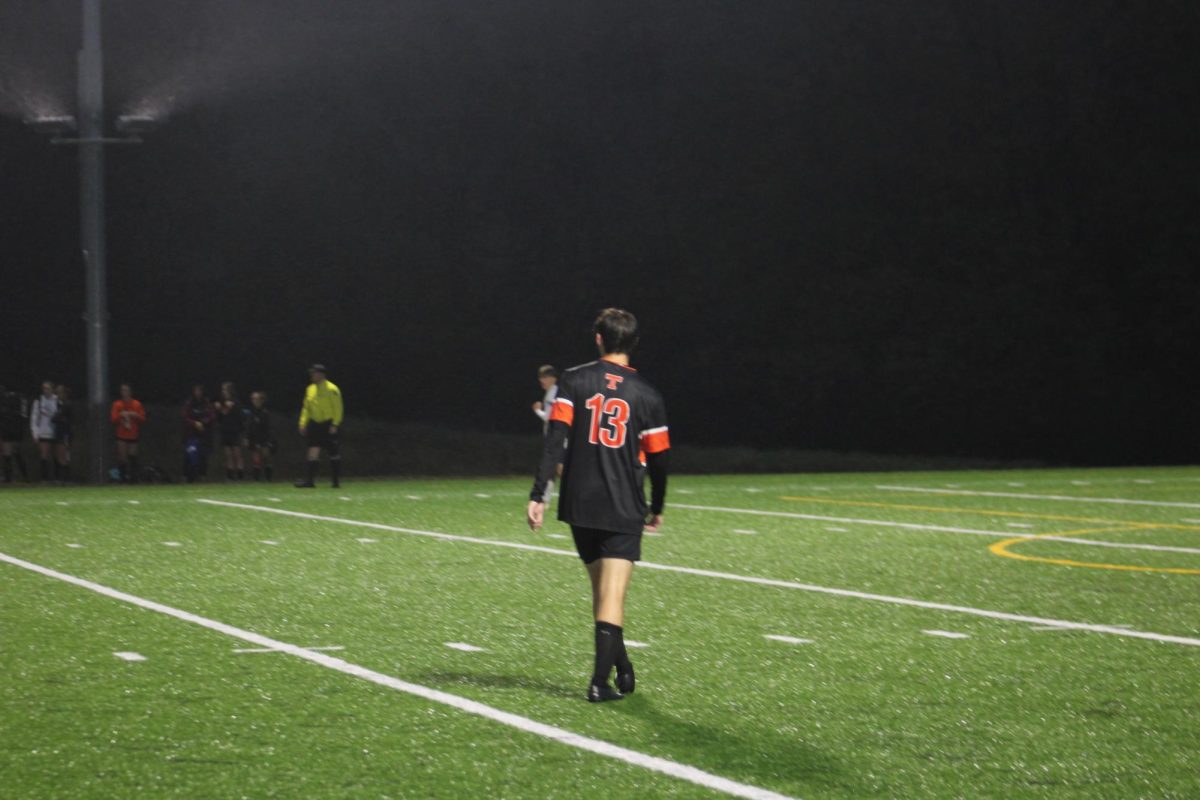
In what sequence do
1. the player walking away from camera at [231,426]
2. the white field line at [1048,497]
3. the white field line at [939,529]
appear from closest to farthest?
the white field line at [939,529], the white field line at [1048,497], the player walking away from camera at [231,426]

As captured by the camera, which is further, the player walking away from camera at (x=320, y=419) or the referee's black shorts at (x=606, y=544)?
the player walking away from camera at (x=320, y=419)

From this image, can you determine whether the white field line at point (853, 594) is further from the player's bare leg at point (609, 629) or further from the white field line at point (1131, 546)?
the player's bare leg at point (609, 629)

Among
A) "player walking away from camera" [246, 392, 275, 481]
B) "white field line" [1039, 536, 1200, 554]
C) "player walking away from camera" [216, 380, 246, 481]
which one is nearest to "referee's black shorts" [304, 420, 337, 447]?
"player walking away from camera" [246, 392, 275, 481]

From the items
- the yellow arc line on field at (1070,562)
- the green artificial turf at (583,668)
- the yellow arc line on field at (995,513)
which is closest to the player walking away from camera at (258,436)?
the yellow arc line on field at (995,513)

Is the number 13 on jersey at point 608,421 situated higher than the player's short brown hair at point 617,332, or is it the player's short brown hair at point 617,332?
the player's short brown hair at point 617,332

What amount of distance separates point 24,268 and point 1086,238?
1244 inches

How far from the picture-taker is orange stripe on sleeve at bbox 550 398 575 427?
770 cm

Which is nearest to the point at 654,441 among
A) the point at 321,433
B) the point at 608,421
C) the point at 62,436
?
the point at 608,421

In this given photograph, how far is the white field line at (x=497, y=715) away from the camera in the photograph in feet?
19.6

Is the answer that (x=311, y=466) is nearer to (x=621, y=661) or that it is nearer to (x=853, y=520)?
(x=853, y=520)

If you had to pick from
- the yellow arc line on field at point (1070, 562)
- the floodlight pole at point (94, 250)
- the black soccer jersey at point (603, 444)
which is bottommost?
the yellow arc line on field at point (1070, 562)

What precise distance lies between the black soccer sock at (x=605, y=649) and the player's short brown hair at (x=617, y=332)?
1334 mm

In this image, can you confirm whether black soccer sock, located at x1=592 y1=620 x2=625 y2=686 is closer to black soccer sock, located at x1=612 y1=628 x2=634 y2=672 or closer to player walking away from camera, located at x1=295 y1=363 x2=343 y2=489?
black soccer sock, located at x1=612 y1=628 x2=634 y2=672

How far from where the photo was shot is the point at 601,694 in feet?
24.9
